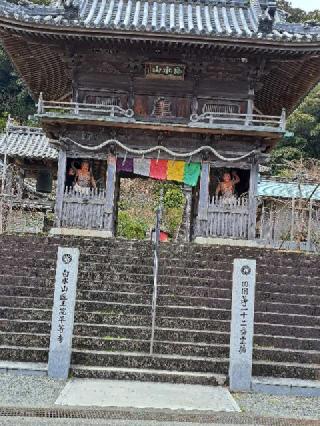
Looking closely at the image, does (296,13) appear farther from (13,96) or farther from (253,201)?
(253,201)

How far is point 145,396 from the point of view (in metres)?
6.63

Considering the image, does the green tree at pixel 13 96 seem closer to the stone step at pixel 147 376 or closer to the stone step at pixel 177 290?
the stone step at pixel 177 290

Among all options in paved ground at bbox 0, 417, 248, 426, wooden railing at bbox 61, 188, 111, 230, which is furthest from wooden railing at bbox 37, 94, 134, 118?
paved ground at bbox 0, 417, 248, 426

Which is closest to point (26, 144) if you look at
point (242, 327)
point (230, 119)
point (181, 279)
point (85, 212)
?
point (85, 212)

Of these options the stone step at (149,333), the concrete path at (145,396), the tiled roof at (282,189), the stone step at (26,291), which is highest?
the tiled roof at (282,189)

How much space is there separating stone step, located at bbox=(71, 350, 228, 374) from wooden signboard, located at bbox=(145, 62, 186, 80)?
8.55 meters

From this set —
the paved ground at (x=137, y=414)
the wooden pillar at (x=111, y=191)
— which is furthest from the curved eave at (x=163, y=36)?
the paved ground at (x=137, y=414)

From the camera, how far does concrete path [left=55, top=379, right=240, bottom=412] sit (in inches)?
243

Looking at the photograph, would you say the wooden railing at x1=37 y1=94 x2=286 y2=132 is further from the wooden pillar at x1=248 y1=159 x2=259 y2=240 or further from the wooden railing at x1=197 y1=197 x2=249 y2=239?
the wooden railing at x1=197 y1=197 x2=249 y2=239

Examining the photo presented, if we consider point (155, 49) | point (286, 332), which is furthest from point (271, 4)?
point (286, 332)

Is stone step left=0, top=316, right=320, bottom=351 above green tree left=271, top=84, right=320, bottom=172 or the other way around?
the other way around

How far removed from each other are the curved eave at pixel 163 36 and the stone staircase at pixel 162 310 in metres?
4.94

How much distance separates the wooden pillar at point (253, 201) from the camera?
1392 cm

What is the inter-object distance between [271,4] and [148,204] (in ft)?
62.2
